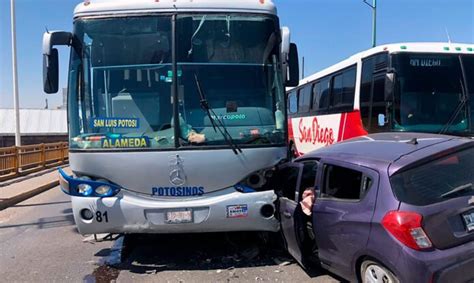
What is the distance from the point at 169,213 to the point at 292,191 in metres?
1.47

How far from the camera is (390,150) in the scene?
469 centimetres

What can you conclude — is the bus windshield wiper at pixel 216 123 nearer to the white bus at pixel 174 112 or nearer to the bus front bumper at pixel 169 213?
the white bus at pixel 174 112

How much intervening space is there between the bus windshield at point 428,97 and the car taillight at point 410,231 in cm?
562

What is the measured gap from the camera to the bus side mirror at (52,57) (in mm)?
5926

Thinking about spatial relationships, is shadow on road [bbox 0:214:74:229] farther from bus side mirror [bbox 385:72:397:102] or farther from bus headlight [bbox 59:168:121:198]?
bus side mirror [bbox 385:72:397:102]

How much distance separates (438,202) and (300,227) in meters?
1.84

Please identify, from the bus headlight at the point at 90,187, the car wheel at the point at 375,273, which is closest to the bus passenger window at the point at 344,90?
the bus headlight at the point at 90,187

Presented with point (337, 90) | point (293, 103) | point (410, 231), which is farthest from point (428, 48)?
point (293, 103)

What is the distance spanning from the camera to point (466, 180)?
423 centimetres

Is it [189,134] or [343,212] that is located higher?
[189,134]

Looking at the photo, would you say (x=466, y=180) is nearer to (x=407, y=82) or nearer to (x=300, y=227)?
(x=300, y=227)

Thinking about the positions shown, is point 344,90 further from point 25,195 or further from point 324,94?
point 25,195

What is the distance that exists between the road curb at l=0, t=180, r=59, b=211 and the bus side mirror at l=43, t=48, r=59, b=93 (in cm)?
682

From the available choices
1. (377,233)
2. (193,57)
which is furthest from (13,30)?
(377,233)
